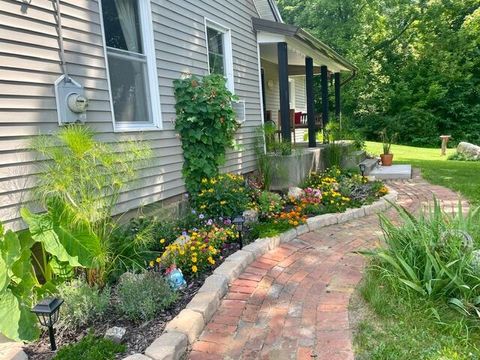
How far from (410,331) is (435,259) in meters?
0.66

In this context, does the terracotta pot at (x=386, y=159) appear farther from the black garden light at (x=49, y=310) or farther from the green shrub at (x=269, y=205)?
the black garden light at (x=49, y=310)

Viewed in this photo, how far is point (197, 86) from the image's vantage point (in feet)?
15.8

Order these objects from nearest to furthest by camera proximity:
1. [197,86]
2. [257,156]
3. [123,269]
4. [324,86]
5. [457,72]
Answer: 1. [123,269]
2. [197,86]
3. [257,156]
4. [324,86]
5. [457,72]

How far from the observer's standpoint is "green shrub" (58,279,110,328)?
8.27 ft

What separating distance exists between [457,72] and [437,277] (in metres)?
20.1

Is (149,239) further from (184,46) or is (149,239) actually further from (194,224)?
(184,46)

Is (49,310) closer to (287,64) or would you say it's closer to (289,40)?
(287,64)

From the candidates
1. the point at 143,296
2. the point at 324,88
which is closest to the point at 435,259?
the point at 143,296

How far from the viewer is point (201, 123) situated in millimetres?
4766

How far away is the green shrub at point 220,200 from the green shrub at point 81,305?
1969mm

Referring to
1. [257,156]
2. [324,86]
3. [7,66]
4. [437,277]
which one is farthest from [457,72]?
[7,66]

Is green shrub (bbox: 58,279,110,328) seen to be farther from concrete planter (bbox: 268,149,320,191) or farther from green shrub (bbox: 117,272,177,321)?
concrete planter (bbox: 268,149,320,191)

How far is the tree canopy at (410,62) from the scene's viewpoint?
1903 centimetres

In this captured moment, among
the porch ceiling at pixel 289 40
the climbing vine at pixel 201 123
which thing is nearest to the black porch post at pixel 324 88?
the porch ceiling at pixel 289 40
